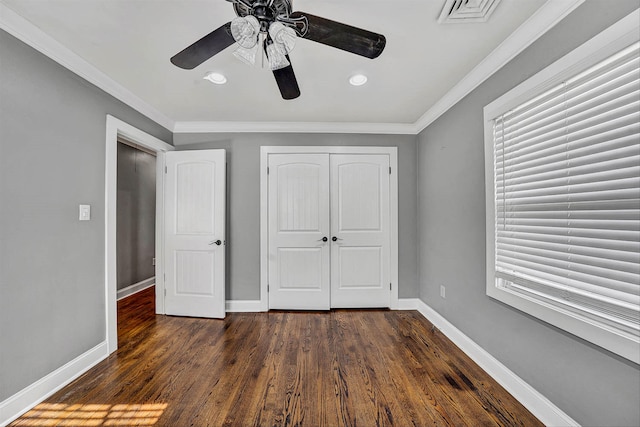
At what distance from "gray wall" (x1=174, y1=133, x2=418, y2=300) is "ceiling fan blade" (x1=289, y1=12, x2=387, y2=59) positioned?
2112mm

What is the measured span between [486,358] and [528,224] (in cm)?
110

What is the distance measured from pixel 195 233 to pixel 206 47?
90.1 inches

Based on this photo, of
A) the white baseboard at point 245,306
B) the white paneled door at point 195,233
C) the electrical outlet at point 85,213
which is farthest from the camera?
the white baseboard at point 245,306

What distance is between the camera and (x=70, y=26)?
5.45ft

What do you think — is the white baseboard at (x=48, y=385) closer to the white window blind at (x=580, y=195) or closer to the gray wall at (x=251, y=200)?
the gray wall at (x=251, y=200)

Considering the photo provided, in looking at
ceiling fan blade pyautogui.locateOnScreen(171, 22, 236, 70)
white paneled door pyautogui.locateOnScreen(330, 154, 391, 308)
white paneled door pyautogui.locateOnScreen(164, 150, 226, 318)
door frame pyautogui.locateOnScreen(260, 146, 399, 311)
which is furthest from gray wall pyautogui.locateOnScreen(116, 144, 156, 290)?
ceiling fan blade pyautogui.locateOnScreen(171, 22, 236, 70)

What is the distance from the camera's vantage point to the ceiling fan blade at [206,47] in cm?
127

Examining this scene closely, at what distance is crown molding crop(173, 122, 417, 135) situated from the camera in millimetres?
3336

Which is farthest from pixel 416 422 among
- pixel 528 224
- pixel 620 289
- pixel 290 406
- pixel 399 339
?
pixel 528 224

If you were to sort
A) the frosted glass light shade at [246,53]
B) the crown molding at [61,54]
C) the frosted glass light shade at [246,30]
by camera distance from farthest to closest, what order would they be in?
1. the crown molding at [61,54]
2. the frosted glass light shade at [246,53]
3. the frosted glass light shade at [246,30]

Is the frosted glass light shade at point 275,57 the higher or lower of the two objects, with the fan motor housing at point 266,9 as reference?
lower

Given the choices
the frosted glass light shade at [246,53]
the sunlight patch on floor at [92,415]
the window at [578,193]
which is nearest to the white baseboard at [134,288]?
the sunlight patch on floor at [92,415]

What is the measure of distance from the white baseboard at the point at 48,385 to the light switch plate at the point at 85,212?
104 cm

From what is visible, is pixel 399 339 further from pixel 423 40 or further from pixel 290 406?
pixel 423 40
